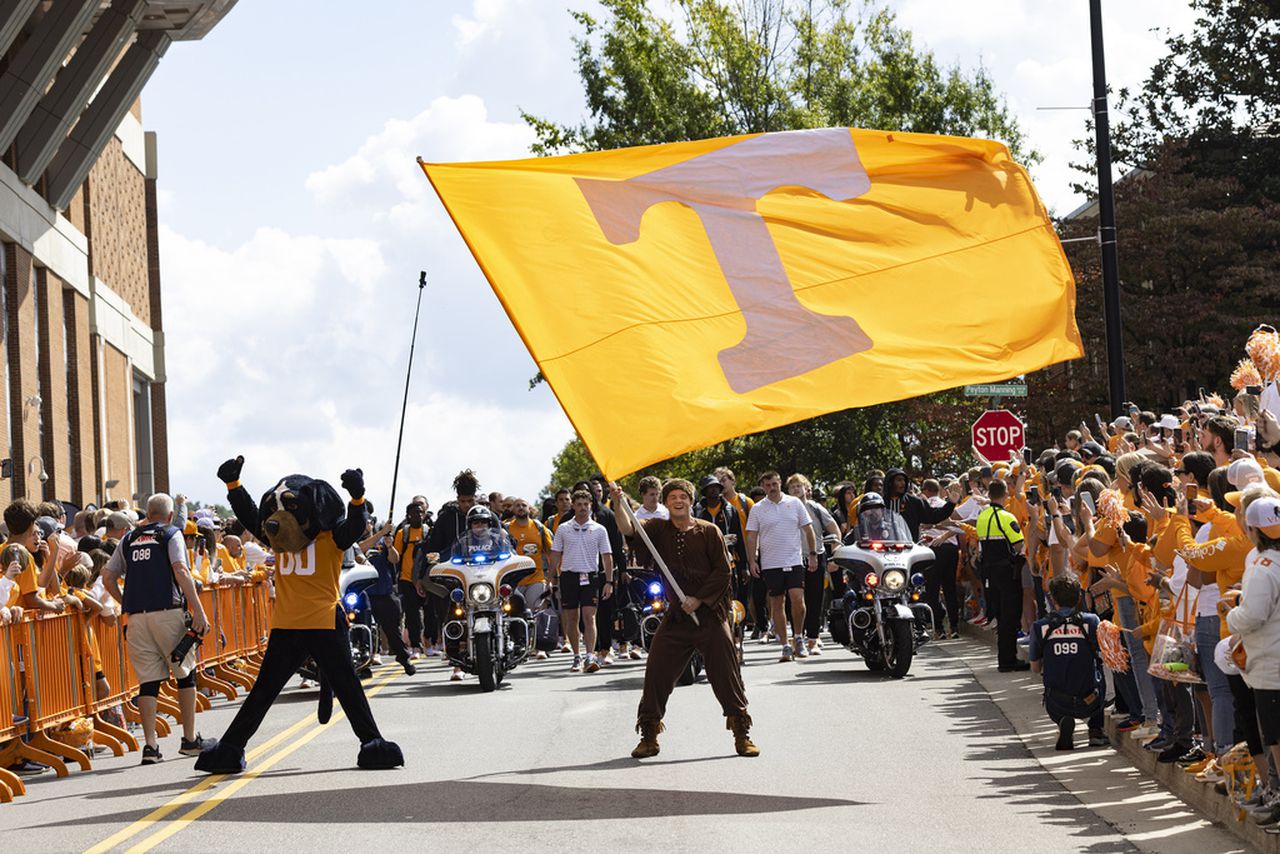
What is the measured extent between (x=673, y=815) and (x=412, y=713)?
6647 mm

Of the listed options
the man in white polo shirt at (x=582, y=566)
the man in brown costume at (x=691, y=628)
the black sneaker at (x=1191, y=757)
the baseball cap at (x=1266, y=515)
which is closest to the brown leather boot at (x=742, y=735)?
the man in brown costume at (x=691, y=628)

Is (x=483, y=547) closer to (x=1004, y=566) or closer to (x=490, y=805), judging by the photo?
(x=1004, y=566)

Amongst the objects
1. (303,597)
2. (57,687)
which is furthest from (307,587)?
(57,687)

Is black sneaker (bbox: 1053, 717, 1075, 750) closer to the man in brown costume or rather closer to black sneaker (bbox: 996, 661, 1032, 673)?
the man in brown costume

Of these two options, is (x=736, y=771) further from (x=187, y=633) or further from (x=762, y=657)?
(x=762, y=657)

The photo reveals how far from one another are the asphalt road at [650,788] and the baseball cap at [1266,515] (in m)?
1.71

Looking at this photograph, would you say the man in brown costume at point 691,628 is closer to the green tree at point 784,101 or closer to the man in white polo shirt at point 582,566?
the man in white polo shirt at point 582,566

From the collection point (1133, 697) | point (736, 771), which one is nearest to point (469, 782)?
point (736, 771)

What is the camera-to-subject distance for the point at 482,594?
18797mm

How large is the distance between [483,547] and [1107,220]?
379 inches

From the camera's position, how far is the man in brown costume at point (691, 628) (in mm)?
12898

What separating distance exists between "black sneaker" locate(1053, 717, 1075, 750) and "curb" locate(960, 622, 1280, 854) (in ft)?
1.03

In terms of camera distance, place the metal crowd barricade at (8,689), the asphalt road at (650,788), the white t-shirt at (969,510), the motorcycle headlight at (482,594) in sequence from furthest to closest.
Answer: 1. the white t-shirt at (969,510)
2. the motorcycle headlight at (482,594)
3. the metal crowd barricade at (8,689)
4. the asphalt road at (650,788)

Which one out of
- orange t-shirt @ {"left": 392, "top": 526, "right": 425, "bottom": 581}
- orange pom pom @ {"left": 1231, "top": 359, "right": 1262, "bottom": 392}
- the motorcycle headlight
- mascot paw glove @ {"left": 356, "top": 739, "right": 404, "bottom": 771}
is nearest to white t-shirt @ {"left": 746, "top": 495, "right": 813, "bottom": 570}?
the motorcycle headlight
